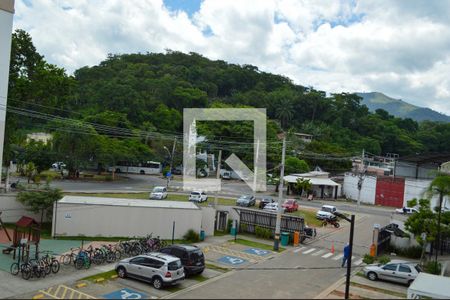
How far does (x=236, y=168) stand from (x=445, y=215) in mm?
53000

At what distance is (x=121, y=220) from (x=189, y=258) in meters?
9.54

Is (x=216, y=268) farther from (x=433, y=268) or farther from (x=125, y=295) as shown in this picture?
(x=433, y=268)

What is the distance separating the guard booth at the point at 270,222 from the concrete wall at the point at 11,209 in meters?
14.8

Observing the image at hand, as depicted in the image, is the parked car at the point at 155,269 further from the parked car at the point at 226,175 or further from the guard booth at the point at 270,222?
the parked car at the point at 226,175

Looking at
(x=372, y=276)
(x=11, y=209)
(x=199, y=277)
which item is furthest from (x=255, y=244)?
(x=11, y=209)

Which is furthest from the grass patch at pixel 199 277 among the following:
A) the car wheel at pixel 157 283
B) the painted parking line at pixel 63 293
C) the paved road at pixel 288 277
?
the painted parking line at pixel 63 293

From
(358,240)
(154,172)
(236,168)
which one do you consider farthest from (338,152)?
(358,240)

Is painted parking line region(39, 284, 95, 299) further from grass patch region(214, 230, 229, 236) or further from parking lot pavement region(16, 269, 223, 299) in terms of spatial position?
grass patch region(214, 230, 229, 236)

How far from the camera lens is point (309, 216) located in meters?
39.8

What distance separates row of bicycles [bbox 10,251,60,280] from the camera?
1861 cm

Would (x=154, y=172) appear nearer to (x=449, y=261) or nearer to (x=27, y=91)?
(x=27, y=91)

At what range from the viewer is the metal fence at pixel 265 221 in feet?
95.2

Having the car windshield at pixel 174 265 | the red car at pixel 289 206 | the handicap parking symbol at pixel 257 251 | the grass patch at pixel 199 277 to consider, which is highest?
the red car at pixel 289 206

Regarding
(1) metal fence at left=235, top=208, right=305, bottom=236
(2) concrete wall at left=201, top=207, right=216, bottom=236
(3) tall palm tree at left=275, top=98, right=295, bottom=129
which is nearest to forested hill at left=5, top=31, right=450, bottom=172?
(3) tall palm tree at left=275, top=98, right=295, bottom=129
